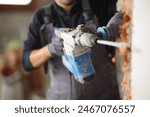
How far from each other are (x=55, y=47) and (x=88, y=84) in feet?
0.70

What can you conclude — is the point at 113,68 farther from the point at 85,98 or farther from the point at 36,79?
the point at 36,79

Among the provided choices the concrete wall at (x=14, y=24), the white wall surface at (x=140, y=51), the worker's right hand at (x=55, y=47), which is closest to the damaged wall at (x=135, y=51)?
the white wall surface at (x=140, y=51)

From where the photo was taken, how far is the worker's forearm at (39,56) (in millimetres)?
1516

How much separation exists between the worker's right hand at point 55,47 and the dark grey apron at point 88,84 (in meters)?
0.02

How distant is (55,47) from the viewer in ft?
4.91

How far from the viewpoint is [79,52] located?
146cm

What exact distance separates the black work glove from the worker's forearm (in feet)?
0.93

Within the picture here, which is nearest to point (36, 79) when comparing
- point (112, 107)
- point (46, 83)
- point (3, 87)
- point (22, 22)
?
point (46, 83)

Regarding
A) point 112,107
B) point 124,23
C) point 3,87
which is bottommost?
point 112,107

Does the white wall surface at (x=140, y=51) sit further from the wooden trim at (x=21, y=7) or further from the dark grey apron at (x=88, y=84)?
→ the wooden trim at (x=21, y=7)

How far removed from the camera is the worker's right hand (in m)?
1.48

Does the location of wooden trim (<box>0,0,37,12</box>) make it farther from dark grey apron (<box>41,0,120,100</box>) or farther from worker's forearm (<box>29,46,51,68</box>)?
worker's forearm (<box>29,46,51,68</box>)

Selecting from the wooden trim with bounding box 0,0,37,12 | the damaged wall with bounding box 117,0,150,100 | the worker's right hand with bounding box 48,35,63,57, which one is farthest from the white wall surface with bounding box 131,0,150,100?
the wooden trim with bounding box 0,0,37,12

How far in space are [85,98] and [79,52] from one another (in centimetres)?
21
